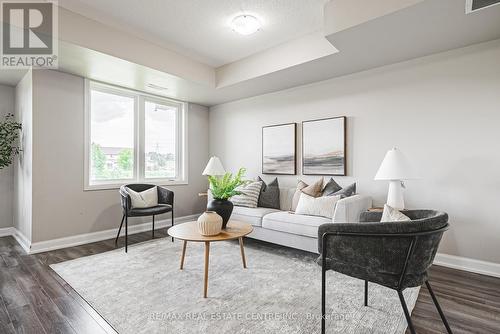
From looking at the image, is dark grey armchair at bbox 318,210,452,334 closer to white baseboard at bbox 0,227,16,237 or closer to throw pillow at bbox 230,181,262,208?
throw pillow at bbox 230,181,262,208

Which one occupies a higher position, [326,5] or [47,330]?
[326,5]

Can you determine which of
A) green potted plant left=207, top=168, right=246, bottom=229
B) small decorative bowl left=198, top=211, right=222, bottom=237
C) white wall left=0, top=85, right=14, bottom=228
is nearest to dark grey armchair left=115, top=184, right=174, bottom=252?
green potted plant left=207, top=168, right=246, bottom=229

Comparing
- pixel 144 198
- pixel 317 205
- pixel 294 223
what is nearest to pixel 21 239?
pixel 144 198

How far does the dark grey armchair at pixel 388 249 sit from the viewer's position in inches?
54.8

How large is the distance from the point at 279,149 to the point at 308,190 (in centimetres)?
110

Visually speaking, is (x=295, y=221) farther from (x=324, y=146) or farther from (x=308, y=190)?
(x=324, y=146)

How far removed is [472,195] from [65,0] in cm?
467

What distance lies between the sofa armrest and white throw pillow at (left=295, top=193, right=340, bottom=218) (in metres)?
0.23

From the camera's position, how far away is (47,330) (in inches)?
68.8

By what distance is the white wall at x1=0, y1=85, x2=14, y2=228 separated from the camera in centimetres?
409

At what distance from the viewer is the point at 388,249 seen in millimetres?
1446

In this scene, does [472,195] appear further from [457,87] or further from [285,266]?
[285,266]

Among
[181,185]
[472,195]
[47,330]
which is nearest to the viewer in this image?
[47,330]

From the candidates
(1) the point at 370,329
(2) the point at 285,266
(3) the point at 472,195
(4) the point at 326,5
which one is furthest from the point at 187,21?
(3) the point at 472,195
